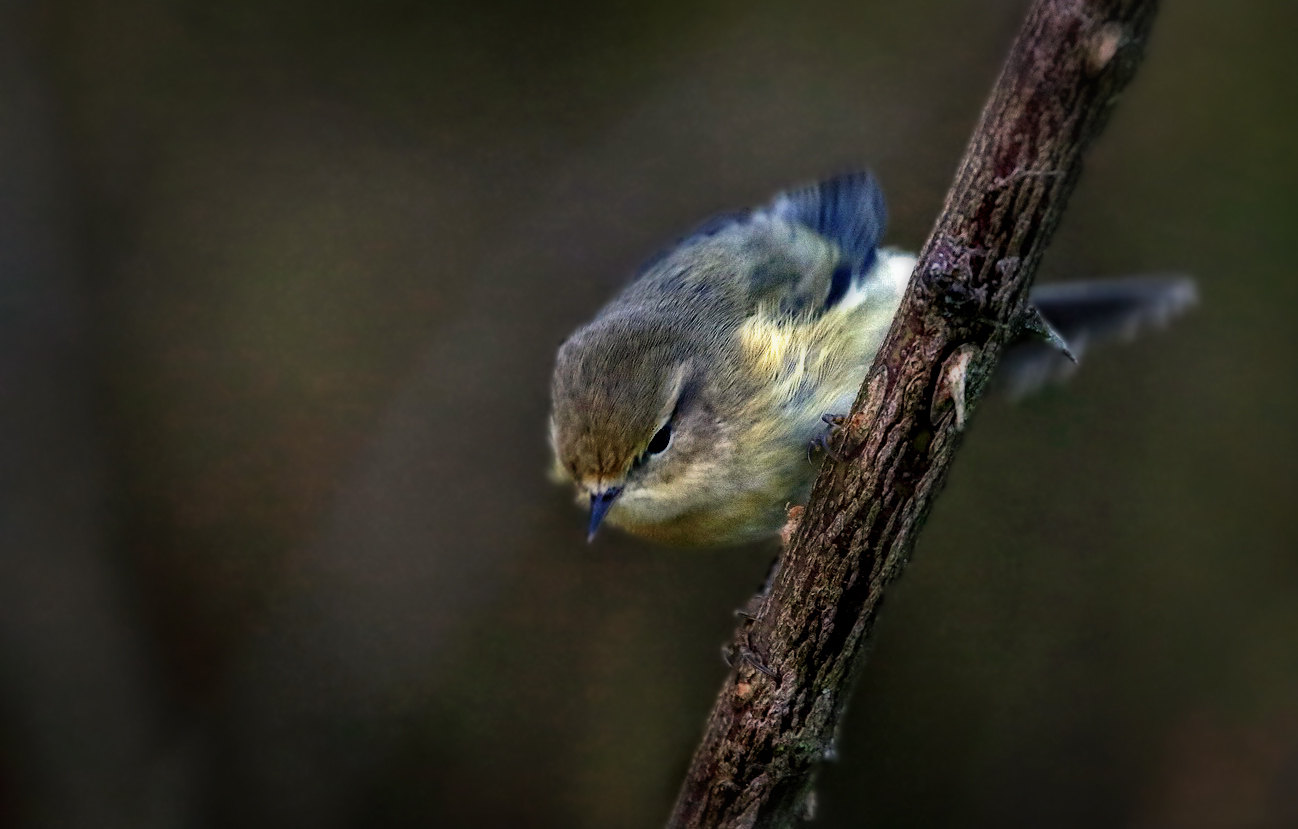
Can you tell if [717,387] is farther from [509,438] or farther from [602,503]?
[509,438]

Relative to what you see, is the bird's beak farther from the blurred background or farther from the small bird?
the blurred background

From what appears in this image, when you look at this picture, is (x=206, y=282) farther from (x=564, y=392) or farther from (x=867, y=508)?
(x=867, y=508)

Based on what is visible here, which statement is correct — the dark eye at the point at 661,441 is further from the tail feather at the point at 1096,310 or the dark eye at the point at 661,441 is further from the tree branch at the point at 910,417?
the tail feather at the point at 1096,310

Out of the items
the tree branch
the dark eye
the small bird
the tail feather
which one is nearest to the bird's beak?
the small bird

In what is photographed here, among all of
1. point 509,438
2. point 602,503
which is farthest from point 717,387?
point 509,438

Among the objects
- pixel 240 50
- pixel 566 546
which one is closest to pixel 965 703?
pixel 566 546
